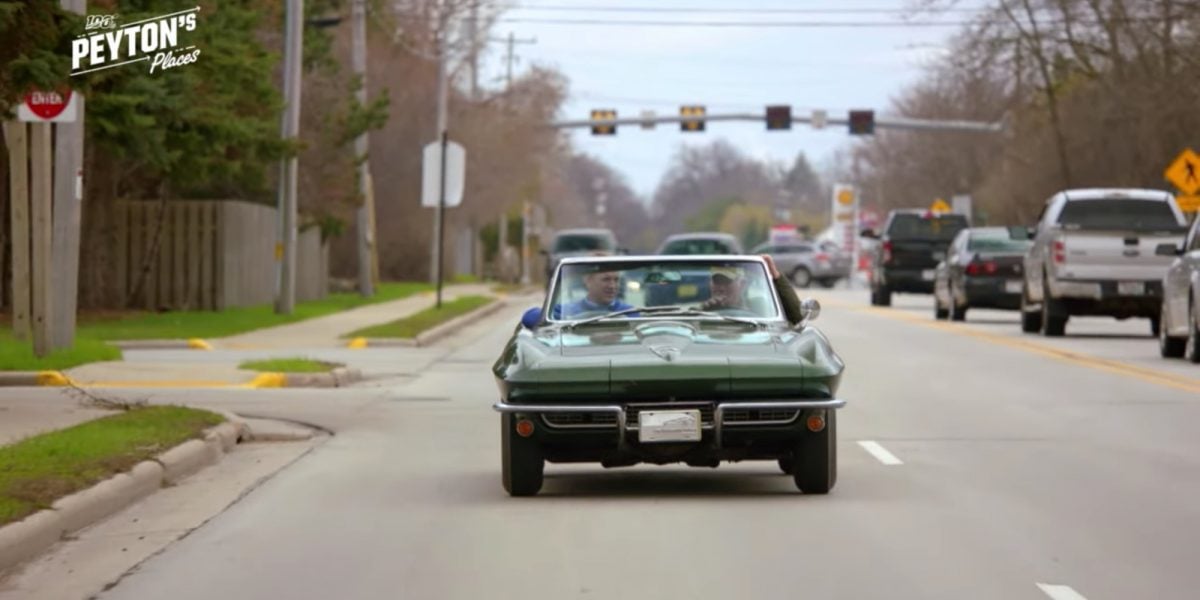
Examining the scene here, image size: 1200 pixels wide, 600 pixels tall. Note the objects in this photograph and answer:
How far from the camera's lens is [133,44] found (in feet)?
78.7

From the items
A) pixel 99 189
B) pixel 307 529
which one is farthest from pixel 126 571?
pixel 99 189

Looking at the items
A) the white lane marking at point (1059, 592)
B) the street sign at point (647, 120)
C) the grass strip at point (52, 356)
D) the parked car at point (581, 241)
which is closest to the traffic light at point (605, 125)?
the street sign at point (647, 120)

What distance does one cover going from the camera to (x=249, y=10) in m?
33.5

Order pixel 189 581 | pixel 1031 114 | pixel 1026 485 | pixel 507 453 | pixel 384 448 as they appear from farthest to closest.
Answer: pixel 1031 114, pixel 384 448, pixel 1026 485, pixel 507 453, pixel 189 581

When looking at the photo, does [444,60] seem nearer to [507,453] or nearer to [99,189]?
[99,189]

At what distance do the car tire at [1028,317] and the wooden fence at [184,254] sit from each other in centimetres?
1501

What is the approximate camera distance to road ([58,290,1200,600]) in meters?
9.70

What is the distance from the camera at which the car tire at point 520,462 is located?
491 inches

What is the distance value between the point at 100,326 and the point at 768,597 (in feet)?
85.7

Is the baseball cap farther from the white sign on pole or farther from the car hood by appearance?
the white sign on pole

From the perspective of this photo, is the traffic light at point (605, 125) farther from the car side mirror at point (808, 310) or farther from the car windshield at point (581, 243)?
the car side mirror at point (808, 310)

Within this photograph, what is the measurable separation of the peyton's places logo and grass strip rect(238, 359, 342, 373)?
137 inches

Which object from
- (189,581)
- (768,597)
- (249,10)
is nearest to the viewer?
(768,597)

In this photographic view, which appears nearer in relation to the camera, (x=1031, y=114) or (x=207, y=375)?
(x=207, y=375)
